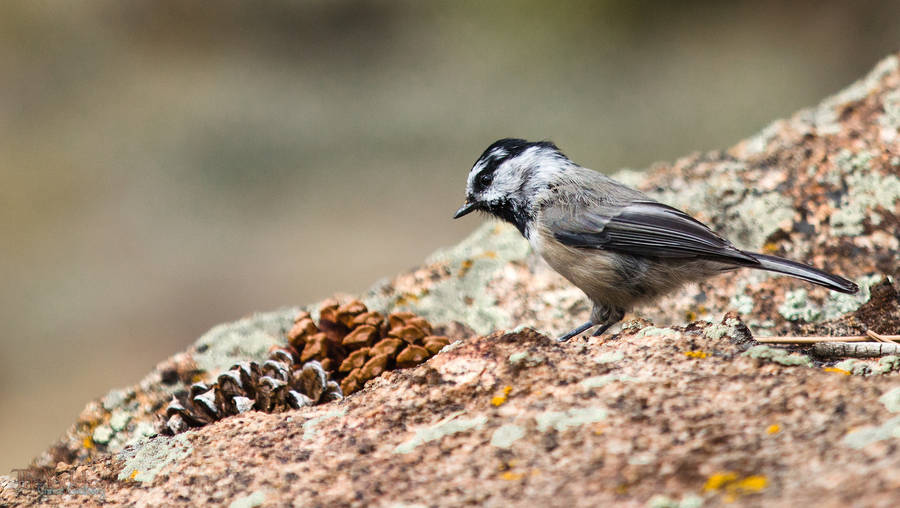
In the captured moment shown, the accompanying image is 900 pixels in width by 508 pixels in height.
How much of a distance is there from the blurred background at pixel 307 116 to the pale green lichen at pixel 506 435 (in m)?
4.38

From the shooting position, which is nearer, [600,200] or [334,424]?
[334,424]

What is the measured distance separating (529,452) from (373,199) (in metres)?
5.51

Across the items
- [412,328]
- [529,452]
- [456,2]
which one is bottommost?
[529,452]

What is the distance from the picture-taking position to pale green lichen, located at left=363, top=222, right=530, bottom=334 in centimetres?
335

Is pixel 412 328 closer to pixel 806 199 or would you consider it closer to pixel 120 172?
pixel 806 199

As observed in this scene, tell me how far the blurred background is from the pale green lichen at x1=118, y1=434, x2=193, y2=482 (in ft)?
A: 12.8

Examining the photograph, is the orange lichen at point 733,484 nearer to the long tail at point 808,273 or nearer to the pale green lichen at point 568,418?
the pale green lichen at point 568,418

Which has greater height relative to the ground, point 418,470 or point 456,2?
point 456,2

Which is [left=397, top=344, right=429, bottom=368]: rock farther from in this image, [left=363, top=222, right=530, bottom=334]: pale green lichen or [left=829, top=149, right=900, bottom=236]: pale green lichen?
[left=829, top=149, right=900, bottom=236]: pale green lichen

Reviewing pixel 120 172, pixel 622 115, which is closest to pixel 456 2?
pixel 622 115

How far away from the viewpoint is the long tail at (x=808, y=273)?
2.56 meters

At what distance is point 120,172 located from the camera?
23.0ft

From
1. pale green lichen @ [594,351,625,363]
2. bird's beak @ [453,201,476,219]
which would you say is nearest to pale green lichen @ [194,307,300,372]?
bird's beak @ [453,201,476,219]

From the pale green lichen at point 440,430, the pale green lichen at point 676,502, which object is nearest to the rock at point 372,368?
the pale green lichen at point 440,430
